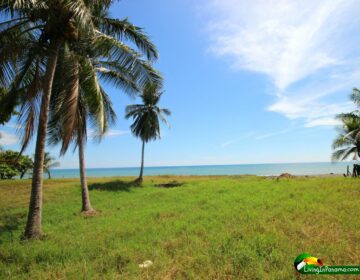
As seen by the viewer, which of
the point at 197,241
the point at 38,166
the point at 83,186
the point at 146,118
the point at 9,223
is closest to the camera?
the point at 197,241

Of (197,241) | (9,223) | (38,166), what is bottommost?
(9,223)

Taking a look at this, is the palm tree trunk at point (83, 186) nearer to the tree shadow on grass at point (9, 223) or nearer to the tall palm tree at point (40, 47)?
the tree shadow on grass at point (9, 223)

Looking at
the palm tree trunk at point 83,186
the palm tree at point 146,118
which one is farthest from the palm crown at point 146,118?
the palm tree trunk at point 83,186

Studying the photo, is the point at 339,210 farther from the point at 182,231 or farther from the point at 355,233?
the point at 182,231

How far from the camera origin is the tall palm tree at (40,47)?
6.97 meters

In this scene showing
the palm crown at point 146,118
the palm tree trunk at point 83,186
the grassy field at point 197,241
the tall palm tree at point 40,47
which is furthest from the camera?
the palm crown at point 146,118

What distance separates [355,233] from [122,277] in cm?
540

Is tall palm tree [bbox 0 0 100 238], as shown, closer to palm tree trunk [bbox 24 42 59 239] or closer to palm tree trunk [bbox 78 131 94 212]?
palm tree trunk [bbox 24 42 59 239]

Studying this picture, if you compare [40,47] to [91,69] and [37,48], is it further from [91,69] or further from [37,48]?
[91,69]

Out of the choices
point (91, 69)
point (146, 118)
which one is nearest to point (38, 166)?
point (91, 69)

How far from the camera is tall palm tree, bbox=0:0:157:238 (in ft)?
22.9

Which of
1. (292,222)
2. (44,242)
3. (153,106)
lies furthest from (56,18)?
(153,106)

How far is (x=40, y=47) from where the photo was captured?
791cm

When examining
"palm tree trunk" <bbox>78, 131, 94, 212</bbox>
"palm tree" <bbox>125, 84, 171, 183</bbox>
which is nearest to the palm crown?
"palm tree" <bbox>125, 84, 171, 183</bbox>
